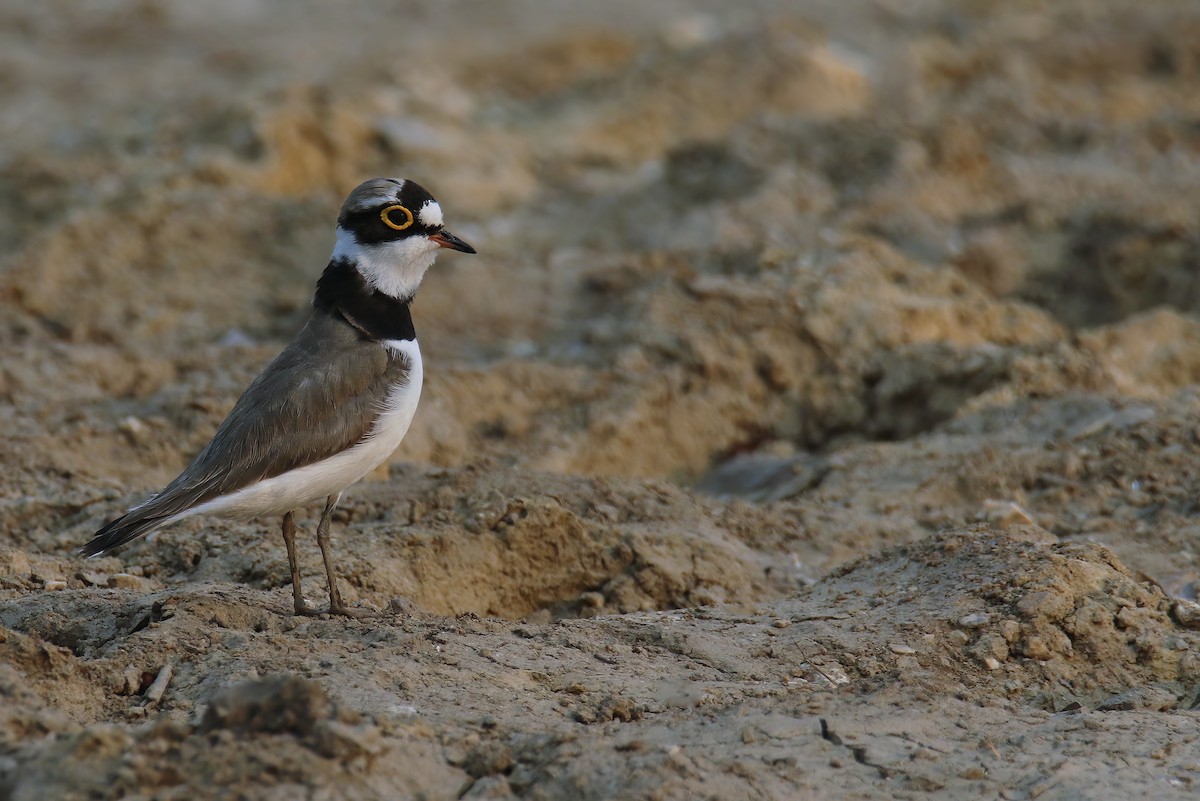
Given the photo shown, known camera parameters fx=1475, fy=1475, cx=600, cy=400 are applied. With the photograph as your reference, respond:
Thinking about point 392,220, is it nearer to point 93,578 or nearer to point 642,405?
point 93,578

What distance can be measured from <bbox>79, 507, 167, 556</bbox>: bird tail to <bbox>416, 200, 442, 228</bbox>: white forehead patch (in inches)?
63.2

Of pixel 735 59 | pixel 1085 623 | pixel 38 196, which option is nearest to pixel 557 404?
pixel 1085 623

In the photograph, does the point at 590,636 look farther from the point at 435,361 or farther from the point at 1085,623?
the point at 435,361

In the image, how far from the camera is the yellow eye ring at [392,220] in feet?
19.0

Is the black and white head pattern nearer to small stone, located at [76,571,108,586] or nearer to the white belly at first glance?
the white belly

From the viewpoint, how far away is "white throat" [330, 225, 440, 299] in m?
5.77

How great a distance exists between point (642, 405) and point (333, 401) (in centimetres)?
287

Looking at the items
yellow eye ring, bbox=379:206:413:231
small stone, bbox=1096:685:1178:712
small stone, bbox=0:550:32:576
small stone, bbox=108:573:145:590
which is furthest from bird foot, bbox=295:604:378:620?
small stone, bbox=1096:685:1178:712

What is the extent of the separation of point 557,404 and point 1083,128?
6.36 meters

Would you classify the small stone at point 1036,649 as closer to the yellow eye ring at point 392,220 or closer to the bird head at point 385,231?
the bird head at point 385,231

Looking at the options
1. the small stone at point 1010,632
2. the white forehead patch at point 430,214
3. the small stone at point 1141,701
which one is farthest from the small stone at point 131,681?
the small stone at point 1141,701

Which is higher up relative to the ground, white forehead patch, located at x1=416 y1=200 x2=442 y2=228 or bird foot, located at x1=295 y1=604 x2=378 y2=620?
white forehead patch, located at x1=416 y1=200 x2=442 y2=228

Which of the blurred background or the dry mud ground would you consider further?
the blurred background

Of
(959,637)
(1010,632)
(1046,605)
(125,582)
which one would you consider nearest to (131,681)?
(125,582)
